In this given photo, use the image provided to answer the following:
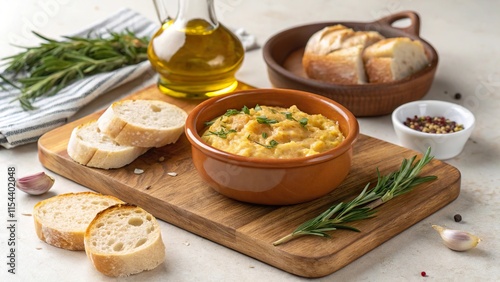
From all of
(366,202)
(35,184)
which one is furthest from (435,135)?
(35,184)

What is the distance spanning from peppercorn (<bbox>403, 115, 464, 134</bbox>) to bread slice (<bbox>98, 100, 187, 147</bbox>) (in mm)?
1074

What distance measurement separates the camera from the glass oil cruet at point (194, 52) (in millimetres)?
4004

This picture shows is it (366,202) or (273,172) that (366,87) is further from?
(273,172)

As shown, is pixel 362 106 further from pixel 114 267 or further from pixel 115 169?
pixel 114 267

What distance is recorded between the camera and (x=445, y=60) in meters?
4.72

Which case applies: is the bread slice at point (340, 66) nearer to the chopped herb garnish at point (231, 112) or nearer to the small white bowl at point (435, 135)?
the small white bowl at point (435, 135)

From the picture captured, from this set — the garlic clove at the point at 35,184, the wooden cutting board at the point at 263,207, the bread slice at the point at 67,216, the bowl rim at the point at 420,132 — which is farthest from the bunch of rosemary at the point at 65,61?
the bowl rim at the point at 420,132

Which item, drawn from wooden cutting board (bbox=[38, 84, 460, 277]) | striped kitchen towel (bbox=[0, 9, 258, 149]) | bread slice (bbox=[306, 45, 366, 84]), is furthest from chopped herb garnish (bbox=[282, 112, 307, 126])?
striped kitchen towel (bbox=[0, 9, 258, 149])

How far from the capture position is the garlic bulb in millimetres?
2979

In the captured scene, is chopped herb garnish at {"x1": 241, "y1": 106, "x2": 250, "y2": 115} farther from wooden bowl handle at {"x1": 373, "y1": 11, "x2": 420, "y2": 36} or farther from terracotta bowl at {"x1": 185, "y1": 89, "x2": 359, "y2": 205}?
wooden bowl handle at {"x1": 373, "y1": 11, "x2": 420, "y2": 36}

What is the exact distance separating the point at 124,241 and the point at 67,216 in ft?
1.05

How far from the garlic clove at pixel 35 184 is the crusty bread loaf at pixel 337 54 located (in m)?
1.52

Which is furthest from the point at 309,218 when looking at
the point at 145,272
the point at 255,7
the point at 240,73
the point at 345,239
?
the point at 255,7

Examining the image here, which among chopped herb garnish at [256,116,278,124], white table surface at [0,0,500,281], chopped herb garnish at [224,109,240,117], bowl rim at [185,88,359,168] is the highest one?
chopped herb garnish at [256,116,278,124]
